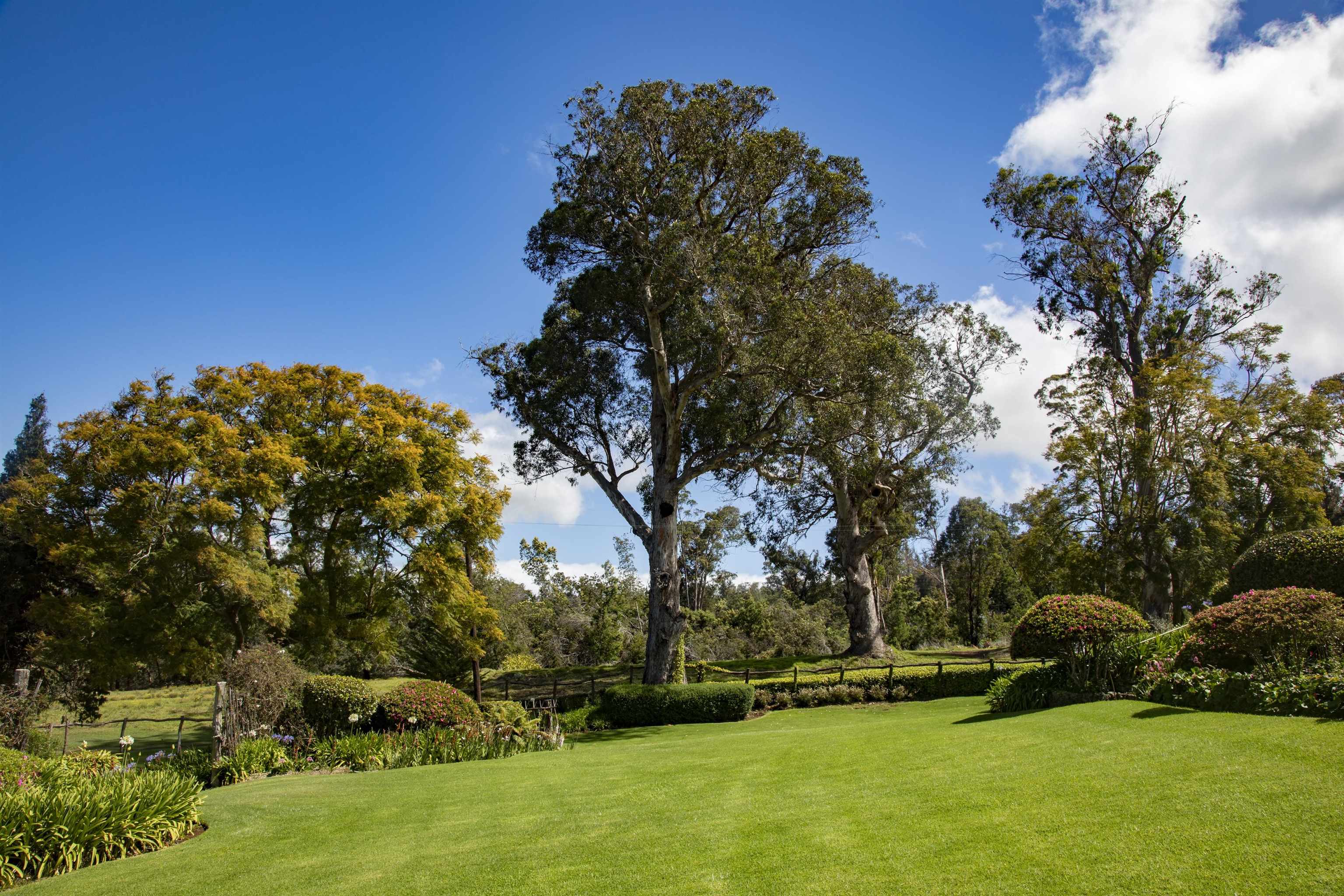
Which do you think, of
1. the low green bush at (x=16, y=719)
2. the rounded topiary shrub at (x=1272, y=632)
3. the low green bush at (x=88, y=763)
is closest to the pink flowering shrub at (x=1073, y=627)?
the rounded topiary shrub at (x=1272, y=632)

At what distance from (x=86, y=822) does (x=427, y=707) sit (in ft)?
23.2

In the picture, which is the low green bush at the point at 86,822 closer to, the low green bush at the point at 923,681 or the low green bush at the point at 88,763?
the low green bush at the point at 88,763

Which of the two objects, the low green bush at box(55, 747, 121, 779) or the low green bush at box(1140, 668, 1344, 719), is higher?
the low green bush at box(1140, 668, 1344, 719)

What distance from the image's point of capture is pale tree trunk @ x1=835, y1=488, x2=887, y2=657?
3088cm

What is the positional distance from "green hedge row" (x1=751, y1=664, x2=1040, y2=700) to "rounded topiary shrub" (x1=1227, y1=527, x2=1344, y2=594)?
7.27m

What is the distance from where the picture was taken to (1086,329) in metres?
30.8

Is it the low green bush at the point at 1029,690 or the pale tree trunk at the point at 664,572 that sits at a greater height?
the pale tree trunk at the point at 664,572

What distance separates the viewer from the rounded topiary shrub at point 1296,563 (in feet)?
45.0

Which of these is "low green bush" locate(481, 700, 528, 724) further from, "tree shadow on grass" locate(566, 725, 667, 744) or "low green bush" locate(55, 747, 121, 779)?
"low green bush" locate(55, 747, 121, 779)

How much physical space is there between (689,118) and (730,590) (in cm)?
5602

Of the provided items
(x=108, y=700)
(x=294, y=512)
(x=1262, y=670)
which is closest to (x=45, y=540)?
(x=294, y=512)

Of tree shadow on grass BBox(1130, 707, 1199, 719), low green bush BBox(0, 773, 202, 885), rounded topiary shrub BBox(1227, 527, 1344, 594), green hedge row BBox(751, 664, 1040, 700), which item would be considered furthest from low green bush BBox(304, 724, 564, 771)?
rounded topiary shrub BBox(1227, 527, 1344, 594)

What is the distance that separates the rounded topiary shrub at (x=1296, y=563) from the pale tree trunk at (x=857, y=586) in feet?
53.3

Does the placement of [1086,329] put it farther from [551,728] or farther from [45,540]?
[45,540]
